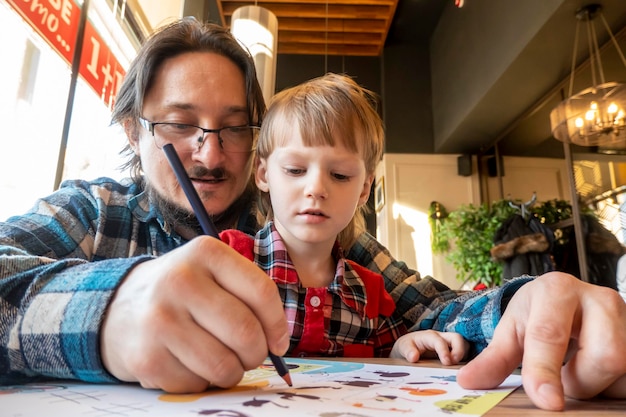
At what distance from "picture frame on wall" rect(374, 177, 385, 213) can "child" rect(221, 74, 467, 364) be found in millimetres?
4019

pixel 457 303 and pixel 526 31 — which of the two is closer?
pixel 457 303

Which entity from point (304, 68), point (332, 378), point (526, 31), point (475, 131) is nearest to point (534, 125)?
point (475, 131)

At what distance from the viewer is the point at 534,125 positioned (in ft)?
13.0

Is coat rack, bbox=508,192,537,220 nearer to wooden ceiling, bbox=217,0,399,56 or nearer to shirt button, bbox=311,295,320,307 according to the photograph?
wooden ceiling, bbox=217,0,399,56

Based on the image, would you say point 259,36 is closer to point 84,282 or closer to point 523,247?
point 84,282

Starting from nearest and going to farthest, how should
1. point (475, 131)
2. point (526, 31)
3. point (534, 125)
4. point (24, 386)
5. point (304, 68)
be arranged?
point (24, 386) → point (526, 31) → point (534, 125) → point (475, 131) → point (304, 68)

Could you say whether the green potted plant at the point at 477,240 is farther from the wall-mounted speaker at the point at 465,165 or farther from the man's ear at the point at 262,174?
the man's ear at the point at 262,174

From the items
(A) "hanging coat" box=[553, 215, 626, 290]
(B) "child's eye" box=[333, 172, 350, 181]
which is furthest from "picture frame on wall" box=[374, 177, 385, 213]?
(B) "child's eye" box=[333, 172, 350, 181]

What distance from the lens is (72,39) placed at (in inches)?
70.0

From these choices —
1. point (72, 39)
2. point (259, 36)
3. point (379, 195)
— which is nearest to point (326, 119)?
point (72, 39)

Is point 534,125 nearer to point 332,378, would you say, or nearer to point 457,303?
point 457,303

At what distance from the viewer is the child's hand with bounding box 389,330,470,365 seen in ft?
2.50

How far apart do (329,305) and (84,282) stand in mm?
537

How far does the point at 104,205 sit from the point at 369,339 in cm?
65
